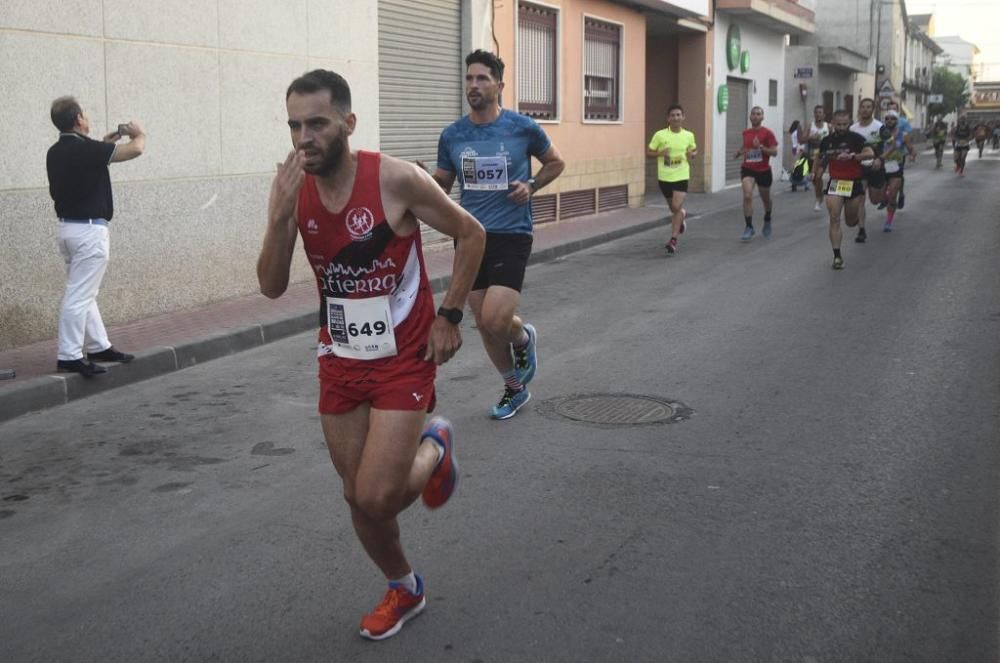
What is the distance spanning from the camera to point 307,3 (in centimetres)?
1227

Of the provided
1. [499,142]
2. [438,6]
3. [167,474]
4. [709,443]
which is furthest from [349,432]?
[438,6]

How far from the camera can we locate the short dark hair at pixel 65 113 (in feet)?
25.3

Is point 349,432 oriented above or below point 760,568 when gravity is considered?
above

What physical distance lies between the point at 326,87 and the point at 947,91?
113 m

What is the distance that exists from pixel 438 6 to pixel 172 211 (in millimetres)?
6581

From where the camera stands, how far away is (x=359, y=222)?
3.56 m

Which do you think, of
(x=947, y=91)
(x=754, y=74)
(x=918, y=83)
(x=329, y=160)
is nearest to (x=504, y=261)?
(x=329, y=160)

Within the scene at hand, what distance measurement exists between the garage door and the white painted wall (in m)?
0.19

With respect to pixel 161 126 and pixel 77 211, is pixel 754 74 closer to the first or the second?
pixel 161 126

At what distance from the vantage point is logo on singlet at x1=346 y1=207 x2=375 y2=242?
3.56 m

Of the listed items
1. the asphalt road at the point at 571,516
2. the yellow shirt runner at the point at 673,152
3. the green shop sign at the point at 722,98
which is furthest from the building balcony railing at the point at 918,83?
the asphalt road at the point at 571,516

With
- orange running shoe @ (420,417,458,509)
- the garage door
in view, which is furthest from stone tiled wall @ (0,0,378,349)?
the garage door

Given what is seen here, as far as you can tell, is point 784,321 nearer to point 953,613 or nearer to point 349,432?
point 953,613

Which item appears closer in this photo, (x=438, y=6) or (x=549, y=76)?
(x=438, y=6)
